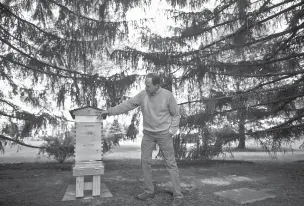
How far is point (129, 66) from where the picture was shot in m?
6.67

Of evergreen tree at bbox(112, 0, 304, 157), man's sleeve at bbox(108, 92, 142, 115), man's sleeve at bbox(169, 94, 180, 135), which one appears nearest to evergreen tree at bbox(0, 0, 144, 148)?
evergreen tree at bbox(112, 0, 304, 157)

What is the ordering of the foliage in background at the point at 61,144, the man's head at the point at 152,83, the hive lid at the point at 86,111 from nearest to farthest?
the man's head at the point at 152,83, the hive lid at the point at 86,111, the foliage in background at the point at 61,144

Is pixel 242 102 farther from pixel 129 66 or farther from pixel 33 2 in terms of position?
pixel 33 2

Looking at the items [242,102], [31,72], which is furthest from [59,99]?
[242,102]

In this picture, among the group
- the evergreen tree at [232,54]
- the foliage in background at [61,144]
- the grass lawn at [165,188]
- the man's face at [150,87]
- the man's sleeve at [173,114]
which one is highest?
the evergreen tree at [232,54]

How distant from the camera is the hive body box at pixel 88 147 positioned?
3.84m

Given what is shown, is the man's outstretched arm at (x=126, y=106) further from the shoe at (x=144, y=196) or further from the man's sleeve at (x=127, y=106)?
the shoe at (x=144, y=196)

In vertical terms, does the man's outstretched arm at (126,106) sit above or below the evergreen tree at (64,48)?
below

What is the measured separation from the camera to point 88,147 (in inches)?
154

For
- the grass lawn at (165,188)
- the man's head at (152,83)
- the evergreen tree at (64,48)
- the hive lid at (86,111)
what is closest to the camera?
the grass lawn at (165,188)

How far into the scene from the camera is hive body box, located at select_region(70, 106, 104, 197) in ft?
12.6

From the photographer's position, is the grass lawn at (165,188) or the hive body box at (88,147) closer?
the grass lawn at (165,188)

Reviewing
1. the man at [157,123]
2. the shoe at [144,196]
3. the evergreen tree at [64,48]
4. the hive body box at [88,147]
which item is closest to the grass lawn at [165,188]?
the shoe at [144,196]

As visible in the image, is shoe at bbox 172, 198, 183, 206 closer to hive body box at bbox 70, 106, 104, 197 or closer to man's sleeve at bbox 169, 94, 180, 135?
man's sleeve at bbox 169, 94, 180, 135
